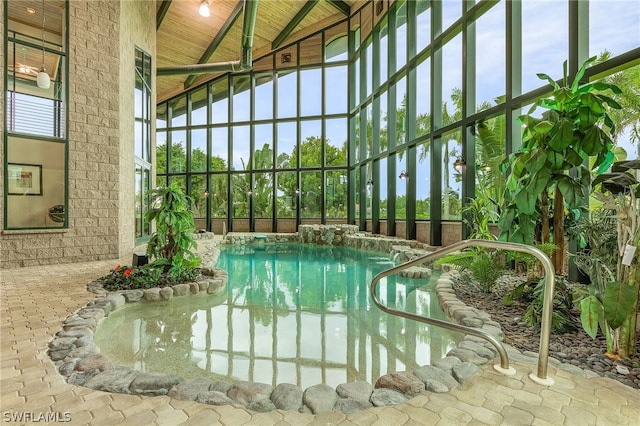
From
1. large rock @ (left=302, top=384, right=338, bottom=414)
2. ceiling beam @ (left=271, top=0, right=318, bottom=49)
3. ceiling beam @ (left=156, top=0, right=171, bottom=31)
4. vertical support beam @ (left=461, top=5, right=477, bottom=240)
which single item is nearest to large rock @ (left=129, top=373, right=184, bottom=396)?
large rock @ (left=302, top=384, right=338, bottom=414)

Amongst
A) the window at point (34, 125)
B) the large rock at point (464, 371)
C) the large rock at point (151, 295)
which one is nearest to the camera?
the large rock at point (464, 371)

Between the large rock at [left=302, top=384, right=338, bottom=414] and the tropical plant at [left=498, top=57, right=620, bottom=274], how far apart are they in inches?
101

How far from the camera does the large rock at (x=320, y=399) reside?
168cm

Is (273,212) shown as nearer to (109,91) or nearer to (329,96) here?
(329,96)

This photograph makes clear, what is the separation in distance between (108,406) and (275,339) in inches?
57.7

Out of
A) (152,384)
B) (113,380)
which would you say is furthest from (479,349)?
(113,380)

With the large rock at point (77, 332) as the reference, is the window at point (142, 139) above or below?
above

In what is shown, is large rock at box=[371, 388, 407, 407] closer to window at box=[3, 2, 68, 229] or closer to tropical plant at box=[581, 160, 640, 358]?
tropical plant at box=[581, 160, 640, 358]

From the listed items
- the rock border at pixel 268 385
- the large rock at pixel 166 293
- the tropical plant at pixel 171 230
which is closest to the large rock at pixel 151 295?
the large rock at pixel 166 293

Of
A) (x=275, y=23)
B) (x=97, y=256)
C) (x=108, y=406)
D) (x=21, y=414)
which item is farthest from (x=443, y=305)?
(x=275, y=23)

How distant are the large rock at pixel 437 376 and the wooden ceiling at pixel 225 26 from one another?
37.1 feet

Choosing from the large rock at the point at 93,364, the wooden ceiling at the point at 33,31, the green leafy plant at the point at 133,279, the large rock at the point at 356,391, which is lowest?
the large rock at the point at 356,391

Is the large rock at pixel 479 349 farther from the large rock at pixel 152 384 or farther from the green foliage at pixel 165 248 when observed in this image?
the green foliage at pixel 165 248

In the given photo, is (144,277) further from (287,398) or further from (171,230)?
(287,398)
